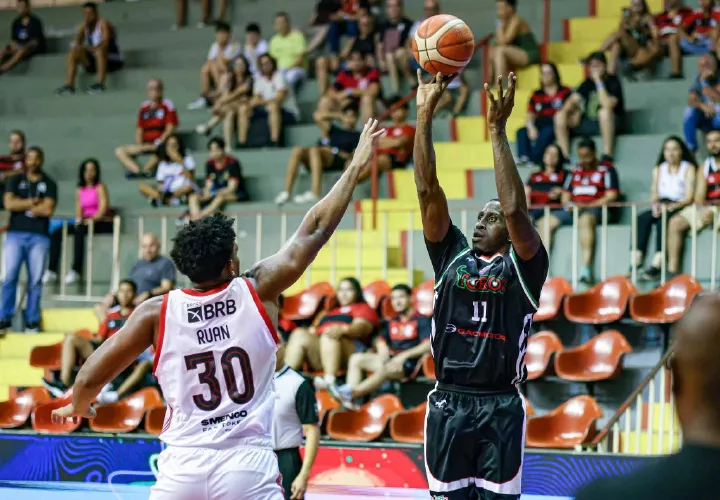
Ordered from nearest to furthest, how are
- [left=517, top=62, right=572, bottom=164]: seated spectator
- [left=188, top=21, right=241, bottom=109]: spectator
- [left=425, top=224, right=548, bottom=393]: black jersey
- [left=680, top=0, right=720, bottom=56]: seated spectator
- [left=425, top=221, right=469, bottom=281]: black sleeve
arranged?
1. [left=425, top=224, right=548, bottom=393]: black jersey
2. [left=425, top=221, right=469, bottom=281]: black sleeve
3. [left=517, top=62, right=572, bottom=164]: seated spectator
4. [left=680, top=0, right=720, bottom=56]: seated spectator
5. [left=188, top=21, right=241, bottom=109]: spectator

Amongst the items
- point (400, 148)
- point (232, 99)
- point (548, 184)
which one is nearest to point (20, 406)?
point (400, 148)

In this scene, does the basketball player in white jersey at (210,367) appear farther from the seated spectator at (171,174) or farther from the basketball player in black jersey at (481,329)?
the seated spectator at (171,174)

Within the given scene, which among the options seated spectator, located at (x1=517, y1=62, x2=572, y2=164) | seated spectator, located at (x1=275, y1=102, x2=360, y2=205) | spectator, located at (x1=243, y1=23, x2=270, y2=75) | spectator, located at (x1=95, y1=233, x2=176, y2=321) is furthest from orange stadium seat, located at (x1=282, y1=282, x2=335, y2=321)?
spectator, located at (x1=243, y1=23, x2=270, y2=75)

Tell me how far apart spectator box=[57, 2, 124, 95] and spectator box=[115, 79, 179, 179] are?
6.80 ft

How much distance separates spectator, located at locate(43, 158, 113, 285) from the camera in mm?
13680

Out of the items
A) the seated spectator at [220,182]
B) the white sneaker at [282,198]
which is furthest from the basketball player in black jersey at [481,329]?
the seated spectator at [220,182]

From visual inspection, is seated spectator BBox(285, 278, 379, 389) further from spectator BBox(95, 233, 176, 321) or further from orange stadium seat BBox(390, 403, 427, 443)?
spectator BBox(95, 233, 176, 321)

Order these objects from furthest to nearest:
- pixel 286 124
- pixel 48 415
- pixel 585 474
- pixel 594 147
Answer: pixel 286 124 → pixel 594 147 → pixel 48 415 → pixel 585 474

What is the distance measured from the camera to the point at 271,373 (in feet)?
13.9

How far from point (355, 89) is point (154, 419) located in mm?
5626

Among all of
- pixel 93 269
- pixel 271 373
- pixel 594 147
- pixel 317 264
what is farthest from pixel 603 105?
pixel 271 373

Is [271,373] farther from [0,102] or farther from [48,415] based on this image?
[0,102]

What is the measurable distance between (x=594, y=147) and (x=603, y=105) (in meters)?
1.05

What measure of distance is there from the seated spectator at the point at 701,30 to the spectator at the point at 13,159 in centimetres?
816
